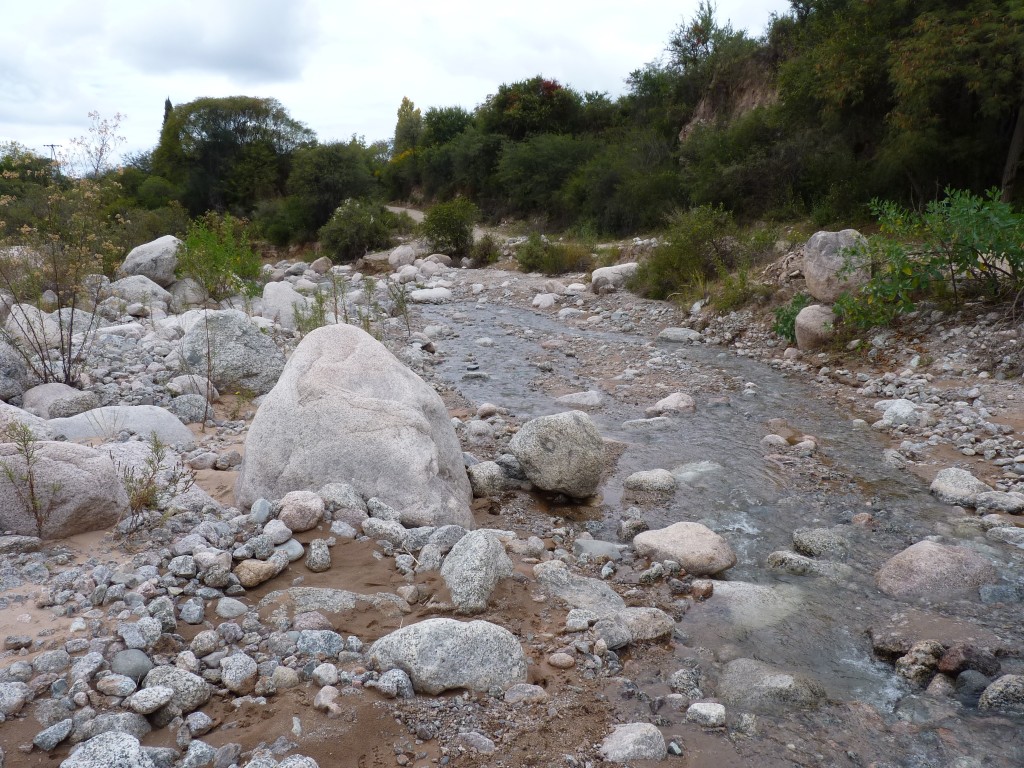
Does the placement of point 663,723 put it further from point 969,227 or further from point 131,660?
point 969,227

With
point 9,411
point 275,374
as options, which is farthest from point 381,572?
point 275,374

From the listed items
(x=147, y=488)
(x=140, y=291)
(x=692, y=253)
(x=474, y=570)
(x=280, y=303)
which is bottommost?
(x=474, y=570)

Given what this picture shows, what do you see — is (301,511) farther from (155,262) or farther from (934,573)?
(155,262)

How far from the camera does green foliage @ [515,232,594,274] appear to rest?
1878 centimetres

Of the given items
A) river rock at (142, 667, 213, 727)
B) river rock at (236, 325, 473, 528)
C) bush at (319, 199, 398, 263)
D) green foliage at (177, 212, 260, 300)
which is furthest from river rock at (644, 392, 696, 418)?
bush at (319, 199, 398, 263)

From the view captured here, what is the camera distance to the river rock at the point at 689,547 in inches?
171

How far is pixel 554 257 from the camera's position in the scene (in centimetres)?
1886

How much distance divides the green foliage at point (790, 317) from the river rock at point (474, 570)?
24.5 feet

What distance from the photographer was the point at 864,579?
13.8ft

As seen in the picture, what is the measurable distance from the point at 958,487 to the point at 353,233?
2233cm

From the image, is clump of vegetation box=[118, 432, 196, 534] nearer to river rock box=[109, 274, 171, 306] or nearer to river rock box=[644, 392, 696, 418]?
river rock box=[644, 392, 696, 418]

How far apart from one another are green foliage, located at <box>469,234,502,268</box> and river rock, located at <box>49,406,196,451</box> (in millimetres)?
16662

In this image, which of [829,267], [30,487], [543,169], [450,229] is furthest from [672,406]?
[543,169]

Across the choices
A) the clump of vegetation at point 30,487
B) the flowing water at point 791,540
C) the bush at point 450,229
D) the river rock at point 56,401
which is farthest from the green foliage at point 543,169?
the clump of vegetation at point 30,487
